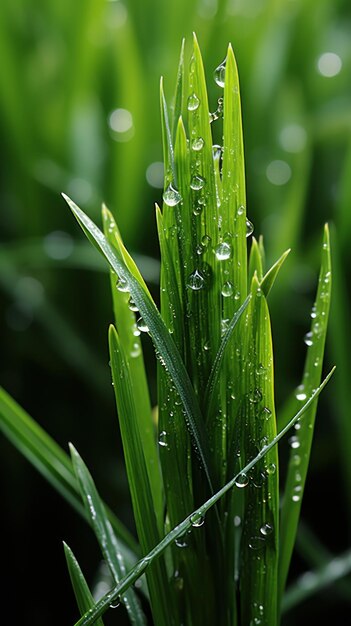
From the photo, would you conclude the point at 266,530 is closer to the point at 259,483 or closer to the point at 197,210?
the point at 259,483

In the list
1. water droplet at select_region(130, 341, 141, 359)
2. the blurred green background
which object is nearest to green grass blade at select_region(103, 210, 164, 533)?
water droplet at select_region(130, 341, 141, 359)

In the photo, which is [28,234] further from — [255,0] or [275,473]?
[275,473]

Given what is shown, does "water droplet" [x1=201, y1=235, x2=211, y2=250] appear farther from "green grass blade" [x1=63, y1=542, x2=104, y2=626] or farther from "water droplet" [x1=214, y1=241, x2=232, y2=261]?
"green grass blade" [x1=63, y1=542, x2=104, y2=626]

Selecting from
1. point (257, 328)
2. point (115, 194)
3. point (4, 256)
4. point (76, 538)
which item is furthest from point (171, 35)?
point (257, 328)

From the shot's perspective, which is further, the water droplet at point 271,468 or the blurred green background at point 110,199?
the blurred green background at point 110,199

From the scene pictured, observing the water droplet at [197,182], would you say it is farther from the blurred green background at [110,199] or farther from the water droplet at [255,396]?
the blurred green background at [110,199]

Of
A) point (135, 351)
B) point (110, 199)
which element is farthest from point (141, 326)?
point (110, 199)

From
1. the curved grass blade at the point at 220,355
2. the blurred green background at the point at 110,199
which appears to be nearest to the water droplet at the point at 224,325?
the curved grass blade at the point at 220,355
